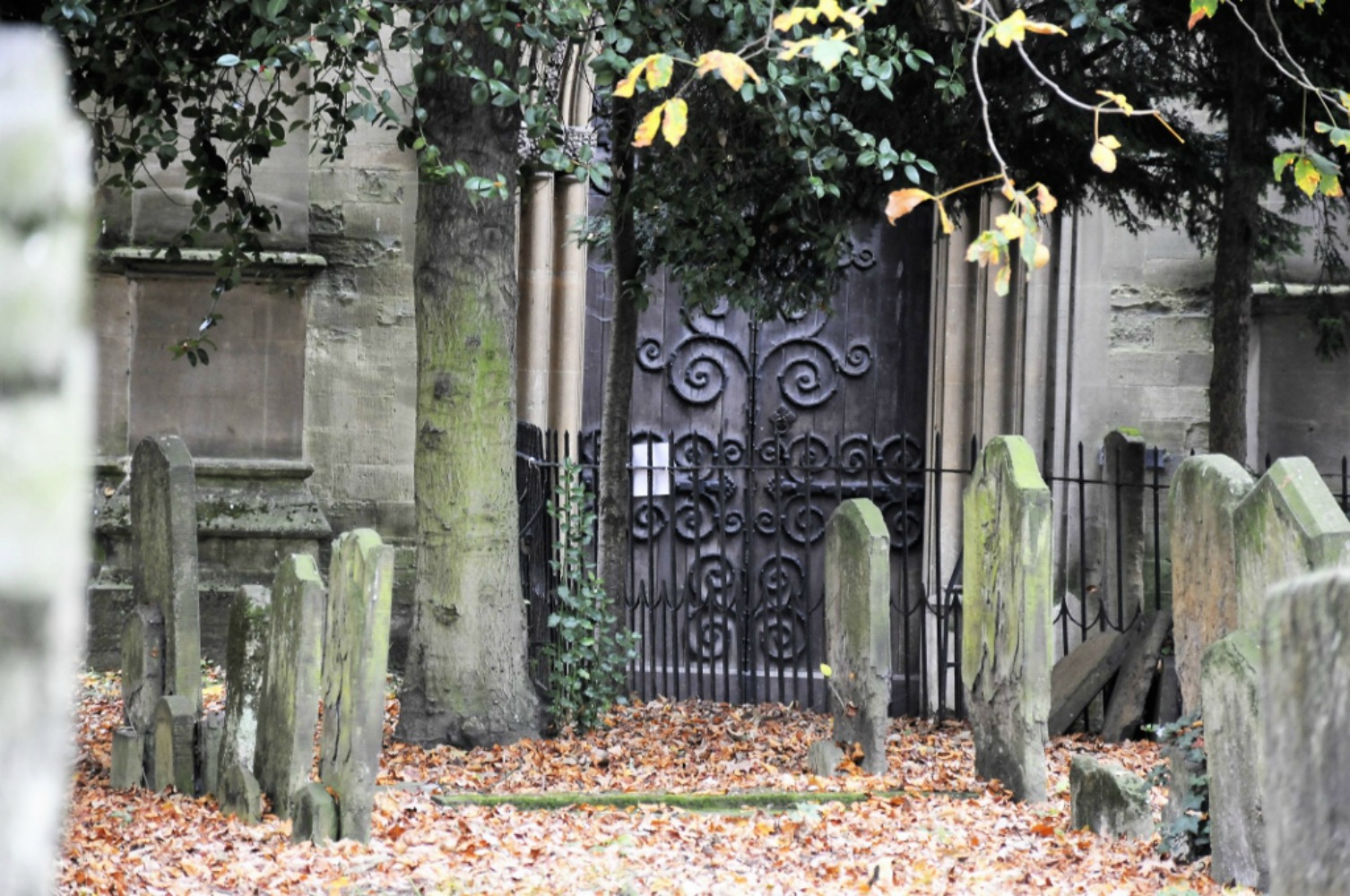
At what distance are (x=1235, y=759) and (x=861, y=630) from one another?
2.28 metres

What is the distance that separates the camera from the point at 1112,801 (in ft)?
17.0

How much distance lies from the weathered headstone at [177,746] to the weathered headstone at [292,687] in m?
0.58

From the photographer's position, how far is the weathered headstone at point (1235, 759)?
442cm

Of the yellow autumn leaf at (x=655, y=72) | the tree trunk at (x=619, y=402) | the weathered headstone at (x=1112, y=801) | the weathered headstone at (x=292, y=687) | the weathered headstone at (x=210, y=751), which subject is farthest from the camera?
the tree trunk at (x=619, y=402)

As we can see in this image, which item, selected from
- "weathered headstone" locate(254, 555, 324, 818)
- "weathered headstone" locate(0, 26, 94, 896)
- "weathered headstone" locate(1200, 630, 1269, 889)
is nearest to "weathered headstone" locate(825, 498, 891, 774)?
"weathered headstone" locate(1200, 630, 1269, 889)

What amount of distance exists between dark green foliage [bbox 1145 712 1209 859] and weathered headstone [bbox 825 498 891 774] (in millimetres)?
1597

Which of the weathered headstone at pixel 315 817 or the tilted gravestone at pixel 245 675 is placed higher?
the tilted gravestone at pixel 245 675

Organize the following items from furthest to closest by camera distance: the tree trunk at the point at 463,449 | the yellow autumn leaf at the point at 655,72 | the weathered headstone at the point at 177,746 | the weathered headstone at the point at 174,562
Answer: the tree trunk at the point at 463,449 → the weathered headstone at the point at 174,562 → the weathered headstone at the point at 177,746 → the yellow autumn leaf at the point at 655,72

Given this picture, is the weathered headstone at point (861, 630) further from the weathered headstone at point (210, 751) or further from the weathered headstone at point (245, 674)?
the weathered headstone at point (210, 751)

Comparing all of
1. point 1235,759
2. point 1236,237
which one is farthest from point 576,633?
point 1236,237

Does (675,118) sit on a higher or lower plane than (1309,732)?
higher

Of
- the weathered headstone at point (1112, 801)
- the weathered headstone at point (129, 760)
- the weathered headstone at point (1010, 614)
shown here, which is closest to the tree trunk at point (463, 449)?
the weathered headstone at point (129, 760)

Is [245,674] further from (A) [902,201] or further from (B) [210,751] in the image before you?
(A) [902,201]

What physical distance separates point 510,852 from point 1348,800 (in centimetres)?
357
